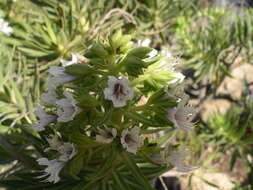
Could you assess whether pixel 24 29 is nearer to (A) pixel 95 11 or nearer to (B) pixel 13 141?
(A) pixel 95 11

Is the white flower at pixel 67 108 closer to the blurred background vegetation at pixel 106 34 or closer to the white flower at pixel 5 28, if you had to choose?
the blurred background vegetation at pixel 106 34

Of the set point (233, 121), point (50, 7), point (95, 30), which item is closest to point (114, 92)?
point (95, 30)

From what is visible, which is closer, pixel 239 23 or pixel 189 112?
pixel 189 112

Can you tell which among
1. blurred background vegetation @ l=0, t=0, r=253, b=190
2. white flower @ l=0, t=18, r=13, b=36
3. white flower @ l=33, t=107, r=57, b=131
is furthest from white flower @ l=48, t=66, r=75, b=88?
white flower @ l=0, t=18, r=13, b=36

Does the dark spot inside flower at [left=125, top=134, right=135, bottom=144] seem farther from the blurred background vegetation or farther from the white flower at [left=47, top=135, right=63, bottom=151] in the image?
the blurred background vegetation

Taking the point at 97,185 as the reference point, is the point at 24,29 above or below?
above

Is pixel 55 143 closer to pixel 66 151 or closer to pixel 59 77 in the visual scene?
pixel 66 151

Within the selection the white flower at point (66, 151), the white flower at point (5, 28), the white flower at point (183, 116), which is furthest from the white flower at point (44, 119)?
the white flower at point (5, 28)

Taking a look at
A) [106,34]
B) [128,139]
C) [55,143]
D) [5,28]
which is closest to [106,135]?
[128,139]
